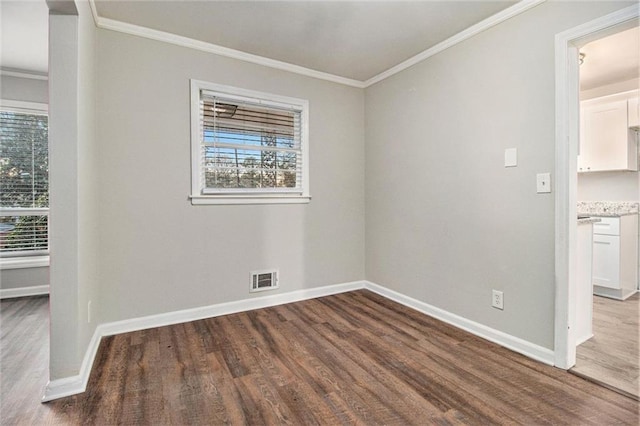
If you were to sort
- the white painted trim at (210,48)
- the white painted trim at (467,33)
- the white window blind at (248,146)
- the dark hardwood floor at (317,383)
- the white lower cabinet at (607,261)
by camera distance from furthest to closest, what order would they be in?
1. the white lower cabinet at (607,261)
2. the white window blind at (248,146)
3. the white painted trim at (210,48)
4. the white painted trim at (467,33)
5. the dark hardwood floor at (317,383)

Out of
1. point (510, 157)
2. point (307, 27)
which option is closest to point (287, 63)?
point (307, 27)

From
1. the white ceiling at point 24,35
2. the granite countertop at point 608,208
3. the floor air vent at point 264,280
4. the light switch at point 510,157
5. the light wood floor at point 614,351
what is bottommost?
the light wood floor at point 614,351

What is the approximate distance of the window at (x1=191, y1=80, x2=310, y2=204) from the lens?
2.85 m

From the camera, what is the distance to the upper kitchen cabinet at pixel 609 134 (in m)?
3.75

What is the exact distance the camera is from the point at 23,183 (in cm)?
358

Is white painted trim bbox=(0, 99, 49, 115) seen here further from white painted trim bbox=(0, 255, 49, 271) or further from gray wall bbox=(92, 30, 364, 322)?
gray wall bbox=(92, 30, 364, 322)

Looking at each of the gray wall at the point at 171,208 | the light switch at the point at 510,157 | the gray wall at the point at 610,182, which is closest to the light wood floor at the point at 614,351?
the light switch at the point at 510,157

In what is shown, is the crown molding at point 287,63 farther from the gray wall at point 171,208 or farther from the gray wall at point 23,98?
the gray wall at point 23,98

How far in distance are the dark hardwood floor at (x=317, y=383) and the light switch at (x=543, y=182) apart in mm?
1132

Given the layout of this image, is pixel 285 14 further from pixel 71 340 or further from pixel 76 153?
pixel 71 340

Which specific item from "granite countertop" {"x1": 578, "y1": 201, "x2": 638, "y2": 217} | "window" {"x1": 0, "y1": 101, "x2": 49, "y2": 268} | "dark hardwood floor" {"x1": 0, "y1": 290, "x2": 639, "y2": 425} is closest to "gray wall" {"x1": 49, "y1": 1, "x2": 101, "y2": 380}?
"dark hardwood floor" {"x1": 0, "y1": 290, "x2": 639, "y2": 425}

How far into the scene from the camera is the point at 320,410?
1.63m

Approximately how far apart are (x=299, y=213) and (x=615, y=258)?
3431mm

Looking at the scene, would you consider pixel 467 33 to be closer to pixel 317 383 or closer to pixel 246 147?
pixel 246 147
